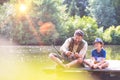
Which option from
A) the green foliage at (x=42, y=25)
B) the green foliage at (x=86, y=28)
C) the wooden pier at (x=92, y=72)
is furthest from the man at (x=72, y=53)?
the green foliage at (x=86, y=28)

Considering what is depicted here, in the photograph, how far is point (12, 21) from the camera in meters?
36.1

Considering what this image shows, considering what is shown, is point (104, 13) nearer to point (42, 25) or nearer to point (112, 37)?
point (112, 37)

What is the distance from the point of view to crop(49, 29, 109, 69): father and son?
8.40m

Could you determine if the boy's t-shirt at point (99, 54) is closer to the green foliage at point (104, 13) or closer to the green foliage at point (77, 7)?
the green foliage at point (104, 13)

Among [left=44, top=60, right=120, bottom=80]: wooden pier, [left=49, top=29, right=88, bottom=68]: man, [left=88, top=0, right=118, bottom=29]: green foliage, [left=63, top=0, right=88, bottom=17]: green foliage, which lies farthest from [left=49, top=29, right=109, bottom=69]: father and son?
[left=63, top=0, right=88, bottom=17]: green foliage

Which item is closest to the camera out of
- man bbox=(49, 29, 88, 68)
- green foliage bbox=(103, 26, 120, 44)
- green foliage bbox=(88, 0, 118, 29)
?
man bbox=(49, 29, 88, 68)

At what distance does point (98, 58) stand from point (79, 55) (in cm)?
42

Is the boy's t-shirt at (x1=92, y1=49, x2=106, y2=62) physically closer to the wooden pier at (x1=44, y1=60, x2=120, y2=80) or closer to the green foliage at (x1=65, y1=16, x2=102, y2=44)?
the wooden pier at (x1=44, y1=60, x2=120, y2=80)

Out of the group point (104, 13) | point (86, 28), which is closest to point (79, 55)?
point (86, 28)

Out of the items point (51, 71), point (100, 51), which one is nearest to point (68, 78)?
point (51, 71)

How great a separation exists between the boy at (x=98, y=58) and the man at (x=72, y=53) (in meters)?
0.20

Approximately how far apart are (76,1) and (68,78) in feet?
159

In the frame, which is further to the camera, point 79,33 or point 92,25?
point 92,25

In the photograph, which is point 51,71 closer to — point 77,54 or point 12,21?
point 77,54
